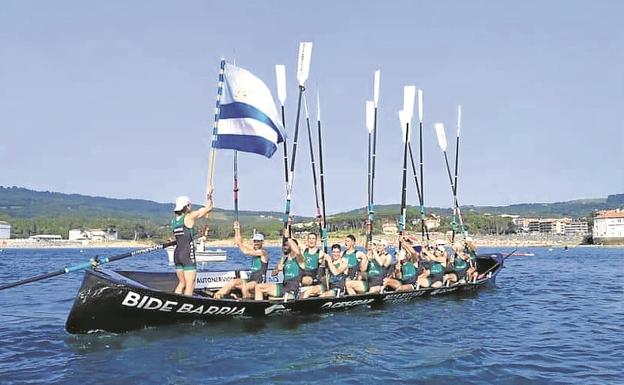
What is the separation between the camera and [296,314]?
15.8 meters

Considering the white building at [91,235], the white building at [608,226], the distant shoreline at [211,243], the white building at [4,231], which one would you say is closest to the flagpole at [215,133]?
the distant shoreline at [211,243]

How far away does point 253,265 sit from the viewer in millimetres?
15156

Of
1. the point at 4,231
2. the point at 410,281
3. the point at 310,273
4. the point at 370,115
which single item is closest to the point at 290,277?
the point at 310,273

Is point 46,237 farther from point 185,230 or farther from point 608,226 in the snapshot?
point 185,230

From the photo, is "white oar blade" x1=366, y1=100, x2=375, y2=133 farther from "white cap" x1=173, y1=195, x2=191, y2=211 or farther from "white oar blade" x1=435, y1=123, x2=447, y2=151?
"white cap" x1=173, y1=195, x2=191, y2=211

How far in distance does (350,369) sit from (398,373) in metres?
0.86

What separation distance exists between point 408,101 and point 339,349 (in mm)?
16073

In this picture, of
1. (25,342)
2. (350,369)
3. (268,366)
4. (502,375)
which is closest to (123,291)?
(25,342)

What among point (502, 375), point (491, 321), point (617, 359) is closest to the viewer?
A: point (502, 375)

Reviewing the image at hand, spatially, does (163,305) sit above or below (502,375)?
above

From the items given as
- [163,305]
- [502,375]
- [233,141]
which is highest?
[233,141]

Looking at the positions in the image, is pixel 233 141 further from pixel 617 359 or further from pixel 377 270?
pixel 617 359

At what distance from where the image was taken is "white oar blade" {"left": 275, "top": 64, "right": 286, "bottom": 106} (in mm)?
20188

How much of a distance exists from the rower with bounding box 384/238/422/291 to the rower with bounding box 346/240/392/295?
3.43 feet
